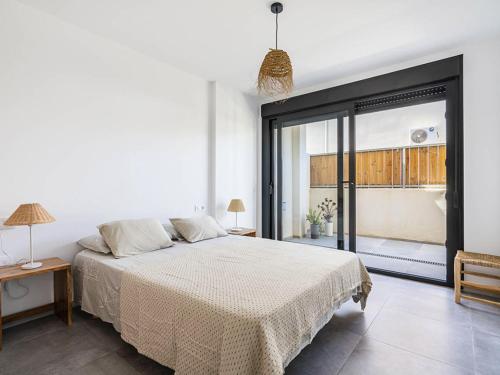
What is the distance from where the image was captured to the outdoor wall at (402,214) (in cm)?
530

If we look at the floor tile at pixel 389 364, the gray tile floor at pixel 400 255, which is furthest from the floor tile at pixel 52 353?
the gray tile floor at pixel 400 255

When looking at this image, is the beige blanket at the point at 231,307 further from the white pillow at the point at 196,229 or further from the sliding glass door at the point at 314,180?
the sliding glass door at the point at 314,180

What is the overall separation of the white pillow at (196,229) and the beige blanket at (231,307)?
0.69m

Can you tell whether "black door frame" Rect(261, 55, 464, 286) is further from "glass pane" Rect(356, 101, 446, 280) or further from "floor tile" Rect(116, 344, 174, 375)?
"floor tile" Rect(116, 344, 174, 375)

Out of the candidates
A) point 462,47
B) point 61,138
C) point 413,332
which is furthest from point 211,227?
point 462,47

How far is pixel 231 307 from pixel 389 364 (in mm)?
1232

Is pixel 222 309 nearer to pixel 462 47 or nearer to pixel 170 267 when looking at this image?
pixel 170 267

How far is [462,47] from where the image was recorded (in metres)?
3.02

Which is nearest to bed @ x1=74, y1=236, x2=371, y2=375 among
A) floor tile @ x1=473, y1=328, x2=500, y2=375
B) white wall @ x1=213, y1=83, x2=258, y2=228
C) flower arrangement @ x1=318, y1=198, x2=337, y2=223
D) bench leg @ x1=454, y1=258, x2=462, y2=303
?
floor tile @ x1=473, y1=328, x2=500, y2=375

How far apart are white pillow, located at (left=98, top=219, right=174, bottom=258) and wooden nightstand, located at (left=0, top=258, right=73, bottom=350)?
1.26ft

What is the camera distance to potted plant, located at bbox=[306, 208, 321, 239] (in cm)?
467

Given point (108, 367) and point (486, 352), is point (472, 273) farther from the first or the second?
point (108, 367)

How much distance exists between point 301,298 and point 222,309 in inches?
19.8

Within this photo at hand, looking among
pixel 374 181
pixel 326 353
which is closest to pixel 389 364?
pixel 326 353
